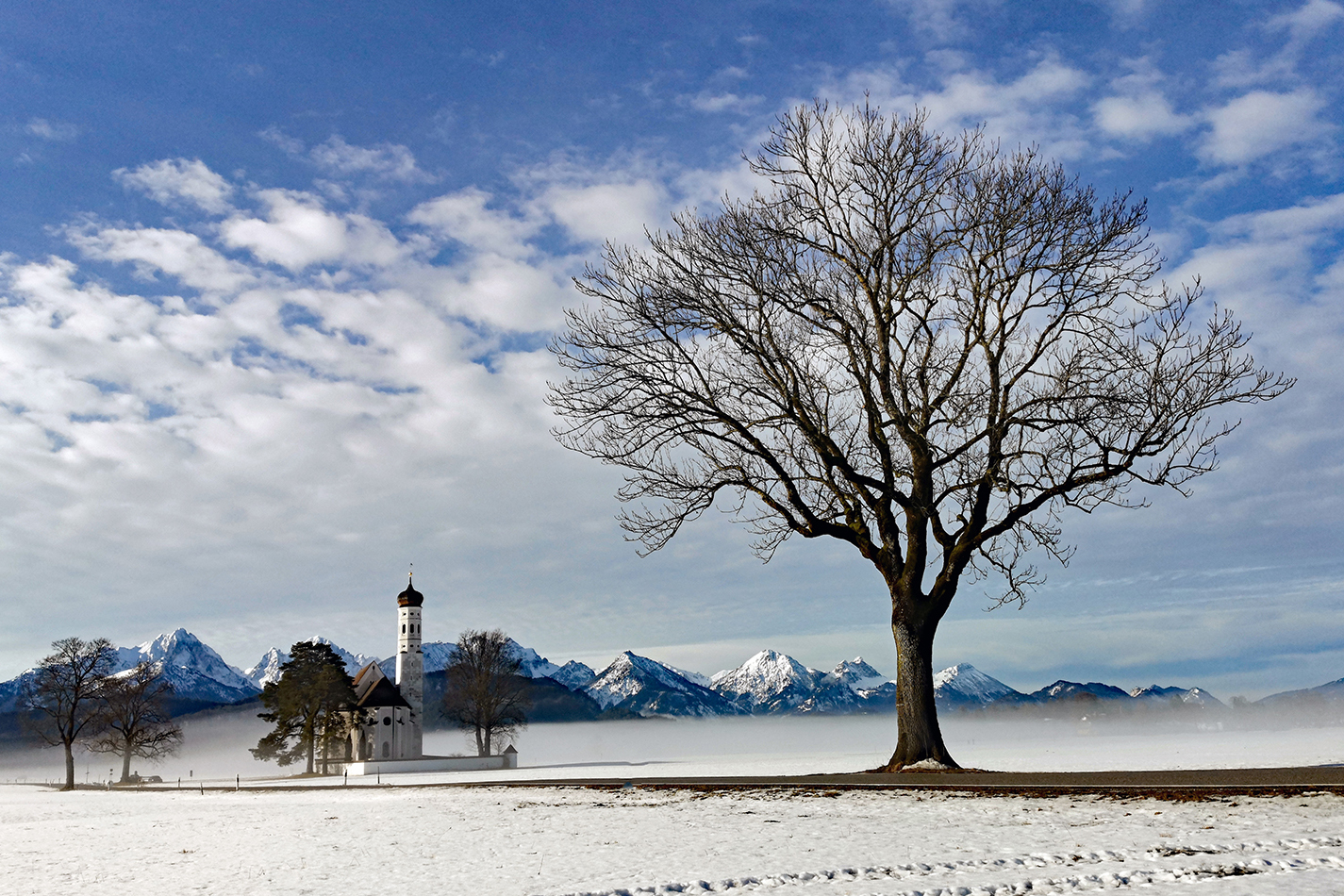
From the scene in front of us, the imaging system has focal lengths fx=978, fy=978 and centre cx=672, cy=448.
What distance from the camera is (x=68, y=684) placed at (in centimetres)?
6931

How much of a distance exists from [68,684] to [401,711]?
2473cm

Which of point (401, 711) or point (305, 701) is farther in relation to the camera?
point (401, 711)

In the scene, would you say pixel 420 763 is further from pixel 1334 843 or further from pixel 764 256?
pixel 1334 843

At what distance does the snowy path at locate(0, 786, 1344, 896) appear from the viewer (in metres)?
9.12

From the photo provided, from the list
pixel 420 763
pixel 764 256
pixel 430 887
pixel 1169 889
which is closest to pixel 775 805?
pixel 430 887

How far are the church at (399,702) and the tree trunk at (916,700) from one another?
205 feet

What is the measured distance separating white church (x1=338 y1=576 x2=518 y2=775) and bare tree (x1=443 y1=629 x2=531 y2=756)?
4.19 meters

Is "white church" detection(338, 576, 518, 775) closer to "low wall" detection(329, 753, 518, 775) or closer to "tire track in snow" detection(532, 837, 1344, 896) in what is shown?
"low wall" detection(329, 753, 518, 775)

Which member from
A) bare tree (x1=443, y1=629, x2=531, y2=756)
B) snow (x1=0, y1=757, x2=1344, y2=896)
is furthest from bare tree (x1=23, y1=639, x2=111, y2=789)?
snow (x1=0, y1=757, x2=1344, y2=896)

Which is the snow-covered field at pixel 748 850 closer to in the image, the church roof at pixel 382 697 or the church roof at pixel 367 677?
the church roof at pixel 382 697

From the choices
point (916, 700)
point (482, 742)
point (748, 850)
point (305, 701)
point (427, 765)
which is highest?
point (916, 700)

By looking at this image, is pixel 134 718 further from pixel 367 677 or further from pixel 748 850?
pixel 748 850

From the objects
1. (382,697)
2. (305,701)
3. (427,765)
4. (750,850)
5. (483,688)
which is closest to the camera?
(750,850)

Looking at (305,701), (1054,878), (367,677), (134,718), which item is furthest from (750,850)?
(367,677)
